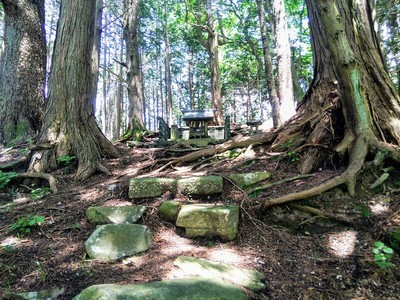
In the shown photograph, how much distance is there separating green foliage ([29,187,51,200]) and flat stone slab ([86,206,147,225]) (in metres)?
1.17

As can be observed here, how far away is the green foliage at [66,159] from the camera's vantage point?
188 inches

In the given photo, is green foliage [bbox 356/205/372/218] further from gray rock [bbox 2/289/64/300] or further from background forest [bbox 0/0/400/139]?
background forest [bbox 0/0/400/139]

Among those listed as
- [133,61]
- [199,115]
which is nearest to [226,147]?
[199,115]

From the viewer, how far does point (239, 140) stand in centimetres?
488

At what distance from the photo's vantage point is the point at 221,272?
2377 millimetres

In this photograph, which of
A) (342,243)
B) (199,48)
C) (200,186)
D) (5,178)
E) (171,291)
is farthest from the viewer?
(199,48)

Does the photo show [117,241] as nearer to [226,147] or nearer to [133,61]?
[226,147]

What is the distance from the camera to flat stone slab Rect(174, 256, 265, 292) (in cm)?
228

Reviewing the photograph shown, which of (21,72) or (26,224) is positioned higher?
(21,72)

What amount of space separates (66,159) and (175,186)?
225 cm

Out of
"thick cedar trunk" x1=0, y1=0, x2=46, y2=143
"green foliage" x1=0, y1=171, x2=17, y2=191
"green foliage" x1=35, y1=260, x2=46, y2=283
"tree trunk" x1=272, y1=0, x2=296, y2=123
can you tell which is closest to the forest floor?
"green foliage" x1=35, y1=260, x2=46, y2=283

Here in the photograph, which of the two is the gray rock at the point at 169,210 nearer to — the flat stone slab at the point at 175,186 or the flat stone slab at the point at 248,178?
the flat stone slab at the point at 175,186

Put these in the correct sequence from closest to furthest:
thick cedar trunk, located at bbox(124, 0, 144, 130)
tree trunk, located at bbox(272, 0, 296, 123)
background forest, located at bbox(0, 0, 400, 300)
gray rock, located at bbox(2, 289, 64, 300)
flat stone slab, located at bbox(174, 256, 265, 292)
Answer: gray rock, located at bbox(2, 289, 64, 300)
flat stone slab, located at bbox(174, 256, 265, 292)
background forest, located at bbox(0, 0, 400, 300)
tree trunk, located at bbox(272, 0, 296, 123)
thick cedar trunk, located at bbox(124, 0, 144, 130)

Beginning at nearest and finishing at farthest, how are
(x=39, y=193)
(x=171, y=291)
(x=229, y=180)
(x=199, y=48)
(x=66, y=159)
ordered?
(x=171, y=291) → (x=229, y=180) → (x=39, y=193) → (x=66, y=159) → (x=199, y=48)
